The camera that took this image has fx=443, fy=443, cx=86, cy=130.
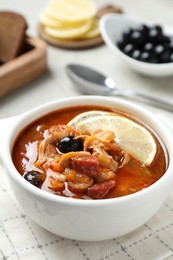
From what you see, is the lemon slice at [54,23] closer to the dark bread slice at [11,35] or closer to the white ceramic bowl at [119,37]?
the white ceramic bowl at [119,37]

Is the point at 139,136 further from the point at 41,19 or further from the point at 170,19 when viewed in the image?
the point at 170,19

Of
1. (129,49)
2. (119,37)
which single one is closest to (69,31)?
(119,37)

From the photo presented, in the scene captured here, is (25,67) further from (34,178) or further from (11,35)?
(34,178)

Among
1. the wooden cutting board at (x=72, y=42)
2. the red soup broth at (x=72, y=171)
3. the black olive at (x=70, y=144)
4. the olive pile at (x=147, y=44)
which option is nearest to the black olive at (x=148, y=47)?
the olive pile at (x=147, y=44)

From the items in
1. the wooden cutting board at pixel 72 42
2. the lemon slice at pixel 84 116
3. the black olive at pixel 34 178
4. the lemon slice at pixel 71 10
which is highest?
the lemon slice at pixel 84 116

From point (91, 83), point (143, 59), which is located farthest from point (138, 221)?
point (143, 59)

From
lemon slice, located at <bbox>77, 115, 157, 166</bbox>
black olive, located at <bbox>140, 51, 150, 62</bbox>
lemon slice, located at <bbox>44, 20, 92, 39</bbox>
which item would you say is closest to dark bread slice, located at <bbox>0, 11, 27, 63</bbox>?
lemon slice, located at <bbox>44, 20, 92, 39</bbox>
